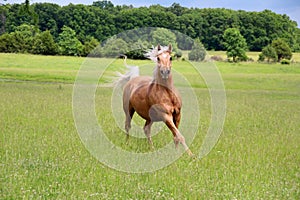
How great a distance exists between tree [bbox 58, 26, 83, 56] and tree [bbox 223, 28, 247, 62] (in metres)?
→ 22.6

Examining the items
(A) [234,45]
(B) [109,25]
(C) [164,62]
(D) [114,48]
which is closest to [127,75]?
(D) [114,48]

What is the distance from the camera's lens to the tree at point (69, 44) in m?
71.8

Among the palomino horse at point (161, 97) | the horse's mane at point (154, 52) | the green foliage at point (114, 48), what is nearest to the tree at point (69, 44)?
the green foliage at point (114, 48)

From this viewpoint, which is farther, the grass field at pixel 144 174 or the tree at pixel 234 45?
the tree at pixel 234 45

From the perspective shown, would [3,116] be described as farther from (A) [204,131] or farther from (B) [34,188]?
(B) [34,188]

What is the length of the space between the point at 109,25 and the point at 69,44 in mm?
6429

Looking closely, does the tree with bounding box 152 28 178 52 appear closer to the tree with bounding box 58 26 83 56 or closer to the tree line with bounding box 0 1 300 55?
the tree line with bounding box 0 1 300 55

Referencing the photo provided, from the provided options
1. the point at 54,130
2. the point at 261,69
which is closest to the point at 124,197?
the point at 54,130

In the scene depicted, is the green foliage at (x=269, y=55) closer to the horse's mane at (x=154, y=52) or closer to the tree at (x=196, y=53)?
the tree at (x=196, y=53)

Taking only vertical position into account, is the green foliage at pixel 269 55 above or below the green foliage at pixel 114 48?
below

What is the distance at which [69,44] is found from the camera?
2867 inches

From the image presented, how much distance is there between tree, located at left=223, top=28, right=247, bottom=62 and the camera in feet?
252

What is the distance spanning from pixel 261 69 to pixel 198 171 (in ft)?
157

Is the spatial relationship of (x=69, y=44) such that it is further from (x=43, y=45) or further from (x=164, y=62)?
(x=164, y=62)
